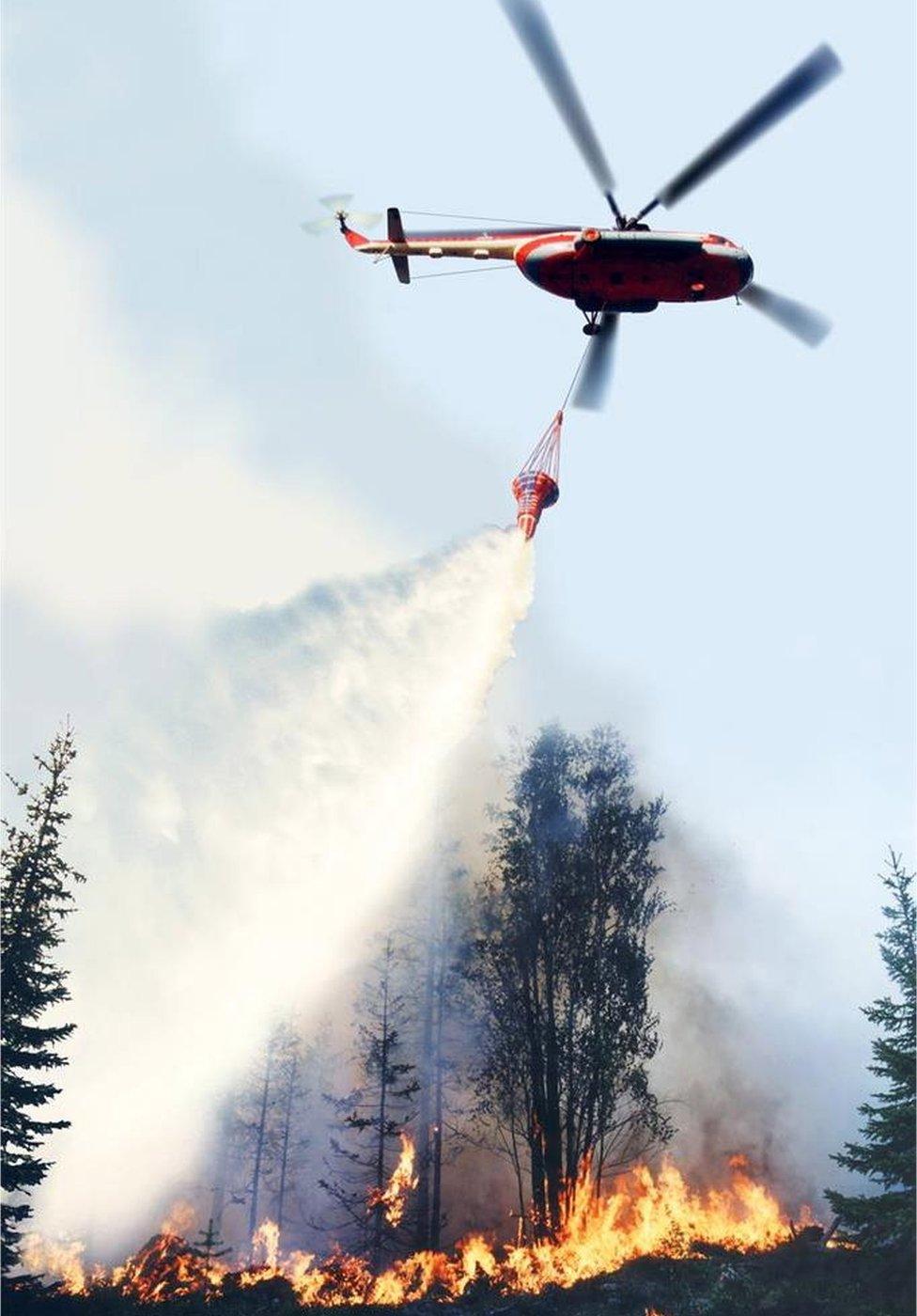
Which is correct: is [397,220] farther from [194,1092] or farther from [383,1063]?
[194,1092]

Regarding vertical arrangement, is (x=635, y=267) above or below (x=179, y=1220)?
above

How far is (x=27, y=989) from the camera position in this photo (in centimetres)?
1870

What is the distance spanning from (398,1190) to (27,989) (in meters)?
15.4

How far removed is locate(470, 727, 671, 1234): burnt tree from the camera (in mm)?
23609

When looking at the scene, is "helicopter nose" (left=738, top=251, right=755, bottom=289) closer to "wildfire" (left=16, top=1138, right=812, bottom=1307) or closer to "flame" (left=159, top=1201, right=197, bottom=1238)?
"wildfire" (left=16, top=1138, right=812, bottom=1307)

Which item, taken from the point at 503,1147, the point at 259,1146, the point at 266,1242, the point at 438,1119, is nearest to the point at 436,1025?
the point at 438,1119

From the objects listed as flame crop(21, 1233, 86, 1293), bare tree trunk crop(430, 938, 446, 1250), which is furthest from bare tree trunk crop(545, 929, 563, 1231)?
flame crop(21, 1233, 86, 1293)

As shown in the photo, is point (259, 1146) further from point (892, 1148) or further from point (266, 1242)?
point (892, 1148)

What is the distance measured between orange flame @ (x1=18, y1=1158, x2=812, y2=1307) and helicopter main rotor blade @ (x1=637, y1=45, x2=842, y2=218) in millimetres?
24796

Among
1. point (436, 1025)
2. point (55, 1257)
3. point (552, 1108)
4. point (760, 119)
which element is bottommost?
point (55, 1257)

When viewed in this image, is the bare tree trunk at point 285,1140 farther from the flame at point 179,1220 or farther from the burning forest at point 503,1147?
the flame at point 179,1220

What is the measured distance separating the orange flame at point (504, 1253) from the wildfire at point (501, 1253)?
36mm

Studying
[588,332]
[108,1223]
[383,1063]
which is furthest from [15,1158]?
[588,332]

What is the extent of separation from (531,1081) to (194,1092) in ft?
50.1
